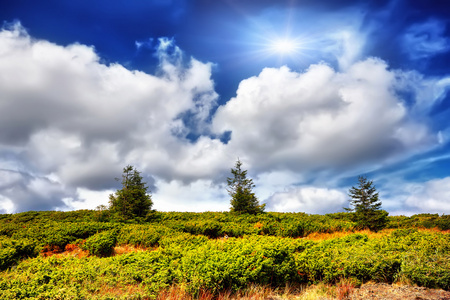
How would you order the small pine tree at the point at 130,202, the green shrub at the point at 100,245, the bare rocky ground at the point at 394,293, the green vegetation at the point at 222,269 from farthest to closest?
the small pine tree at the point at 130,202, the green shrub at the point at 100,245, the bare rocky ground at the point at 394,293, the green vegetation at the point at 222,269

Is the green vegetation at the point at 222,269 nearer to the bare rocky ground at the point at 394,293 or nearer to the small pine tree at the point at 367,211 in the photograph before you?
the bare rocky ground at the point at 394,293

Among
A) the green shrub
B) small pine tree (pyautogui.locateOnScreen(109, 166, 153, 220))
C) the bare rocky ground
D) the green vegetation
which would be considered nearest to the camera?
the green vegetation

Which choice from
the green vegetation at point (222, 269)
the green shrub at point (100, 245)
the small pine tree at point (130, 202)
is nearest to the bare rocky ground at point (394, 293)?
the green vegetation at point (222, 269)

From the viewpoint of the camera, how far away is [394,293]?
6.02 m

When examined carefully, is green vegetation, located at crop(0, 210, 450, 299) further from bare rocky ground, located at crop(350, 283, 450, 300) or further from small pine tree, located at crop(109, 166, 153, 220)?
small pine tree, located at crop(109, 166, 153, 220)

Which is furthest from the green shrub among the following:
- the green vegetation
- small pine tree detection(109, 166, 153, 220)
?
small pine tree detection(109, 166, 153, 220)

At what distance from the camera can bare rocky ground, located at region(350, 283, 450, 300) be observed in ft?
18.9

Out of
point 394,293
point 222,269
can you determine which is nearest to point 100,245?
point 222,269

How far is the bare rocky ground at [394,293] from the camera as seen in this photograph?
5773 mm

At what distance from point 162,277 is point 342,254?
5.00 metres

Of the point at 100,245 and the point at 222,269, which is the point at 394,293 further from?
the point at 100,245

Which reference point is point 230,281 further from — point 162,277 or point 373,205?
point 373,205

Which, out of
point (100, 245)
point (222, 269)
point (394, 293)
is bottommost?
point (394, 293)

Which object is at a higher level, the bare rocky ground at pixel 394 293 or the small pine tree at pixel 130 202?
the small pine tree at pixel 130 202
